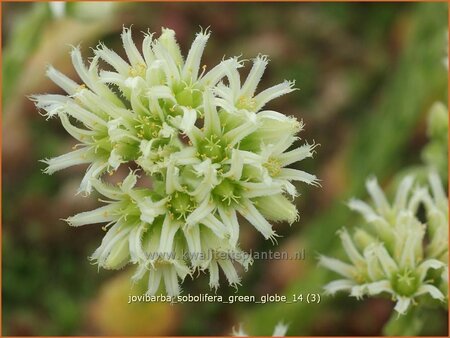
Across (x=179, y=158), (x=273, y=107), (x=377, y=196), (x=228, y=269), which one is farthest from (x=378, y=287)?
(x=273, y=107)

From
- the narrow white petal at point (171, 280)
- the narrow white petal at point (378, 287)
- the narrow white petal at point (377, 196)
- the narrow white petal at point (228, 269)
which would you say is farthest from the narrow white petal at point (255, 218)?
the narrow white petal at point (377, 196)

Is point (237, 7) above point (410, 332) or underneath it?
above

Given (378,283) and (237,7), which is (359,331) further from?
(237,7)

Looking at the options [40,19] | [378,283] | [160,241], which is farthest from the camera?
[40,19]

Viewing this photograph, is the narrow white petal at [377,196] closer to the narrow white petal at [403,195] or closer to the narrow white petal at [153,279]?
the narrow white petal at [403,195]

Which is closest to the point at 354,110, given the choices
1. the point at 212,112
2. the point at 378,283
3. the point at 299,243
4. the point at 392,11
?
the point at 392,11
